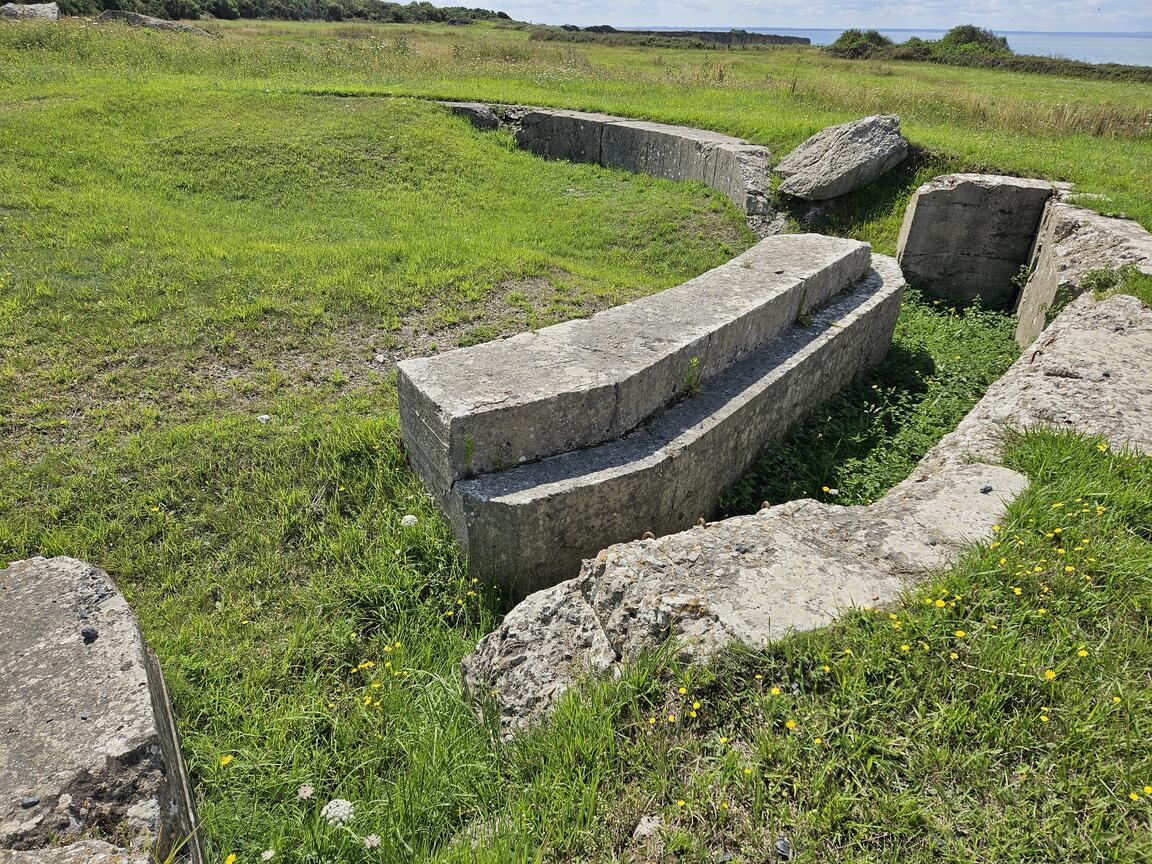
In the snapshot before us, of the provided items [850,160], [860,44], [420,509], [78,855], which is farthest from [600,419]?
[860,44]

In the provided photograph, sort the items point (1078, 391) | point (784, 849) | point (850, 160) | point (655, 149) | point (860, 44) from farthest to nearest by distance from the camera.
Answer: point (860, 44), point (655, 149), point (850, 160), point (1078, 391), point (784, 849)

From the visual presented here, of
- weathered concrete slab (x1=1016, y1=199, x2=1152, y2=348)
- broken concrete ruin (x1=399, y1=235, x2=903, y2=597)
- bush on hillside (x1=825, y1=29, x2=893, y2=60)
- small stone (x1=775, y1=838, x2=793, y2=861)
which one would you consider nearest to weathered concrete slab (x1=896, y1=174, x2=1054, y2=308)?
weathered concrete slab (x1=1016, y1=199, x2=1152, y2=348)

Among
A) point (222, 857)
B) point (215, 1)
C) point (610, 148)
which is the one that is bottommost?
point (222, 857)

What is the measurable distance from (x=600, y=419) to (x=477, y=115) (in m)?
10.7

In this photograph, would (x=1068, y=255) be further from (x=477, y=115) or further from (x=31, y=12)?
(x=31, y=12)

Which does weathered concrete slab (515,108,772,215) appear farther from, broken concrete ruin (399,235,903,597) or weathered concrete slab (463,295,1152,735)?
weathered concrete slab (463,295,1152,735)

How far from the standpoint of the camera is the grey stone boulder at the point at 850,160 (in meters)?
9.20

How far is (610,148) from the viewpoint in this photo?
11.8 metres

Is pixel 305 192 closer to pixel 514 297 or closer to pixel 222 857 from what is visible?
pixel 514 297

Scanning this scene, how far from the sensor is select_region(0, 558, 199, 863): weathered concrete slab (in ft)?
6.43

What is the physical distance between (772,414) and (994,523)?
1842mm

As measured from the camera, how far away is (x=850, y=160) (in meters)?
9.20

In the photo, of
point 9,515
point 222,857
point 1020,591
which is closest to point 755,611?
point 1020,591

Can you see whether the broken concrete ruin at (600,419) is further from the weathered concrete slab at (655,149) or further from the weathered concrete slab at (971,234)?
the weathered concrete slab at (655,149)
